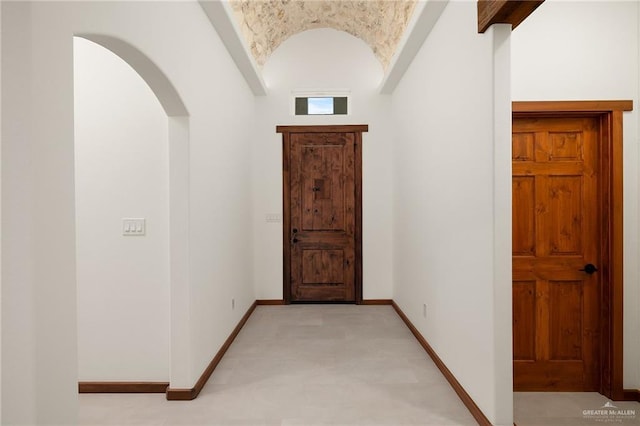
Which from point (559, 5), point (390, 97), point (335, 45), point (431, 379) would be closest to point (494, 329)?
point (431, 379)

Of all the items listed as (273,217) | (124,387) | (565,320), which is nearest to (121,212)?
(124,387)

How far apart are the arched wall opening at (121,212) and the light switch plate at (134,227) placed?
0.09 ft

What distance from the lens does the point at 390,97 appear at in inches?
205

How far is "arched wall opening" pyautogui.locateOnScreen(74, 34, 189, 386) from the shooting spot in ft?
8.77

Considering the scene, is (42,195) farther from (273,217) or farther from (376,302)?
(376,302)

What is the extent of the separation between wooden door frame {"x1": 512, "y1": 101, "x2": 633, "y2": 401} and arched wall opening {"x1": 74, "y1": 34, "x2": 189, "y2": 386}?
2687 millimetres

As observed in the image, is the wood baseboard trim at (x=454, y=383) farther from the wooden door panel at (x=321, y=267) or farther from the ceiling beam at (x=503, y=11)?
the ceiling beam at (x=503, y=11)

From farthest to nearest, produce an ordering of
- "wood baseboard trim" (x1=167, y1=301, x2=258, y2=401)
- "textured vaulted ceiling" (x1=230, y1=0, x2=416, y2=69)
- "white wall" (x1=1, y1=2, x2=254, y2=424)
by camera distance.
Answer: "textured vaulted ceiling" (x1=230, y1=0, x2=416, y2=69)
"wood baseboard trim" (x1=167, y1=301, x2=258, y2=401)
"white wall" (x1=1, y1=2, x2=254, y2=424)

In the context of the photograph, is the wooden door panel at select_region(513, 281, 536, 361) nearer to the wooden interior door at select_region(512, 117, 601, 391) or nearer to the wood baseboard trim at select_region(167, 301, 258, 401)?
the wooden interior door at select_region(512, 117, 601, 391)

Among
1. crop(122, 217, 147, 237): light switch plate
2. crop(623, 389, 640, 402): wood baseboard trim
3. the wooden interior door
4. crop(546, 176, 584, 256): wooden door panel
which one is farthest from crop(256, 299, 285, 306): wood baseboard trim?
crop(623, 389, 640, 402): wood baseboard trim

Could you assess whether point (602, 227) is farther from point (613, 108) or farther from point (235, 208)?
point (235, 208)

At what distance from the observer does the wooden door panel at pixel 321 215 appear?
17.2 feet

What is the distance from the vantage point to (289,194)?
5262 mm

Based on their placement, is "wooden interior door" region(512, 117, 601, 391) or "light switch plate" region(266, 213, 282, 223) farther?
"light switch plate" region(266, 213, 282, 223)
